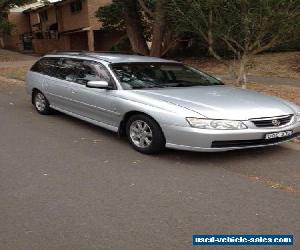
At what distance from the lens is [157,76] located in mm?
7012

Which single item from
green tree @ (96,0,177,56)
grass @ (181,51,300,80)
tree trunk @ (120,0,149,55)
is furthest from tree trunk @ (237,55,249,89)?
tree trunk @ (120,0,149,55)

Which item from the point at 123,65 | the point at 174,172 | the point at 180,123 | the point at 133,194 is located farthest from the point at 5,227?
the point at 123,65

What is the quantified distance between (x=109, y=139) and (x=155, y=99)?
4.26 feet

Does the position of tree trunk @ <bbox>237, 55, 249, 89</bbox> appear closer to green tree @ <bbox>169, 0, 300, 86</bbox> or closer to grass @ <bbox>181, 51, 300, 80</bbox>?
green tree @ <bbox>169, 0, 300, 86</bbox>

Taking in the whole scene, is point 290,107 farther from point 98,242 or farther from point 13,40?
point 13,40

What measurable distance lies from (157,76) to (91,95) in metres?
1.11

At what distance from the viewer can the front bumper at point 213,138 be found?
5.38 meters

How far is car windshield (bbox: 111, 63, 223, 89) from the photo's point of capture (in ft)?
22.1

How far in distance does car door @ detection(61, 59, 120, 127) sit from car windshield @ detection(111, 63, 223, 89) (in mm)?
262

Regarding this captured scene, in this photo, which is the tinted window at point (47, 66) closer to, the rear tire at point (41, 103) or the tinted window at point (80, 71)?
the tinted window at point (80, 71)

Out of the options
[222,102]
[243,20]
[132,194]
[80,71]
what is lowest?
[132,194]

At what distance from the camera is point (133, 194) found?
4.57 meters

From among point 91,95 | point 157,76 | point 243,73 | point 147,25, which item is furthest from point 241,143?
point 147,25

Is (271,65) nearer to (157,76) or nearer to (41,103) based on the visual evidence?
(41,103)
